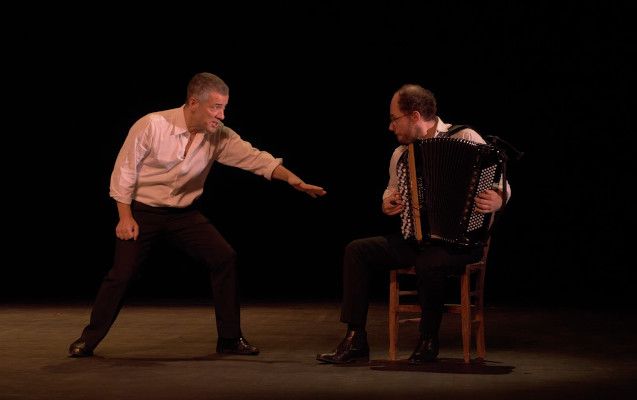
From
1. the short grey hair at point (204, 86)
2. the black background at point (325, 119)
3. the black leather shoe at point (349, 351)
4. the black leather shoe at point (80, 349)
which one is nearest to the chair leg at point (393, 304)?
the black leather shoe at point (349, 351)

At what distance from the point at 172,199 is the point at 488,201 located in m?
1.39

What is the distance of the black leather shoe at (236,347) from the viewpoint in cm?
471

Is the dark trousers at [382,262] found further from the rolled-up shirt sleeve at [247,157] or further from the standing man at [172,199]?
the rolled-up shirt sleeve at [247,157]

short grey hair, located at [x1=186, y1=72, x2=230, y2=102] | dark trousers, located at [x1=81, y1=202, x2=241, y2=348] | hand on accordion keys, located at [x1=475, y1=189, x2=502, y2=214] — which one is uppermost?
short grey hair, located at [x1=186, y1=72, x2=230, y2=102]

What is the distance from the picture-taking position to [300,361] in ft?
14.8

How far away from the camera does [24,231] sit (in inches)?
355

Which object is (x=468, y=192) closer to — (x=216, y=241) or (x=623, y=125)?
(x=216, y=241)

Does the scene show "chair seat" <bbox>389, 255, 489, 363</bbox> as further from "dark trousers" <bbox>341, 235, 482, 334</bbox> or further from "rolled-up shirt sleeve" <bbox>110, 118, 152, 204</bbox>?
"rolled-up shirt sleeve" <bbox>110, 118, 152, 204</bbox>

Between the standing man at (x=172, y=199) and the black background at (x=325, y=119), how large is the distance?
269cm

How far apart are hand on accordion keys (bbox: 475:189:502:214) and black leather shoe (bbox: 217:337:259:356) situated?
1176mm

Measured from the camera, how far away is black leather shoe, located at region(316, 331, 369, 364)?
4.45 m

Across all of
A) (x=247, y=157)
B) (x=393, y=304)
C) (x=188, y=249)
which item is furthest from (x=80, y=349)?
(x=393, y=304)

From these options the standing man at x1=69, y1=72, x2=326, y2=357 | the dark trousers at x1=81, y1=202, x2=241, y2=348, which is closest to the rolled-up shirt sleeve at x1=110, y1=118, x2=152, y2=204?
the standing man at x1=69, y1=72, x2=326, y2=357

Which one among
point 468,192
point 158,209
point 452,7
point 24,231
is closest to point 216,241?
point 158,209
